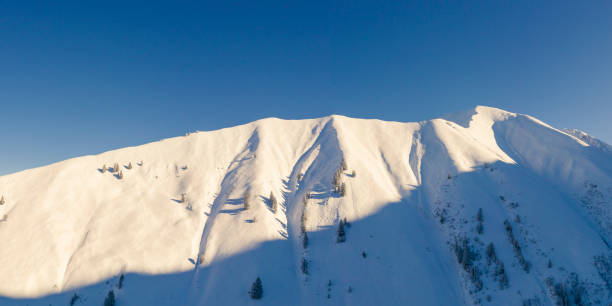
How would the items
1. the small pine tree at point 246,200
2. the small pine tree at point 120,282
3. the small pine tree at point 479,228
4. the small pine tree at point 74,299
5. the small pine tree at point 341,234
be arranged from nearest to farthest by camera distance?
1. the small pine tree at point 74,299
2. the small pine tree at point 120,282
3. the small pine tree at point 479,228
4. the small pine tree at point 341,234
5. the small pine tree at point 246,200

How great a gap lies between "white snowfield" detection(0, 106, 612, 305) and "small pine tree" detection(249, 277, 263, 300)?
883 millimetres

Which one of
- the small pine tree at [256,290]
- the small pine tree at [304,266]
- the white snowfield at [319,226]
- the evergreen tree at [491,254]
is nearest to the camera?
the small pine tree at [256,290]

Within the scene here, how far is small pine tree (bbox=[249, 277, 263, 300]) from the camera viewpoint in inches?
1549

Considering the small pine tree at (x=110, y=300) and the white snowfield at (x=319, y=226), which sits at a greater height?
the white snowfield at (x=319, y=226)

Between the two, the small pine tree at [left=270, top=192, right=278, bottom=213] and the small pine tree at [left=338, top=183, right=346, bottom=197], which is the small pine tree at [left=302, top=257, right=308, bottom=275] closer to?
the small pine tree at [left=270, top=192, right=278, bottom=213]

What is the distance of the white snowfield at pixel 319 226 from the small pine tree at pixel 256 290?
88cm

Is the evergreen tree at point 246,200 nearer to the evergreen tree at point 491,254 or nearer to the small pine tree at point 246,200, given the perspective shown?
the small pine tree at point 246,200

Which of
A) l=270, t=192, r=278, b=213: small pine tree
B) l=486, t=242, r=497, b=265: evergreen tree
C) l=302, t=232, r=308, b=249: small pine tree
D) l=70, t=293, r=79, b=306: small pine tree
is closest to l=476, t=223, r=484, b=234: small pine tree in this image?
l=486, t=242, r=497, b=265: evergreen tree

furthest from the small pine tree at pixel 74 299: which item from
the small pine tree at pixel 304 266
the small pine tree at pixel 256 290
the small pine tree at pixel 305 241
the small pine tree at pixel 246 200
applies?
the small pine tree at pixel 305 241

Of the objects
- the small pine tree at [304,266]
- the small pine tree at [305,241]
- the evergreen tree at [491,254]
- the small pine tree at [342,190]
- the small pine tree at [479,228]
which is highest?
the small pine tree at [342,190]

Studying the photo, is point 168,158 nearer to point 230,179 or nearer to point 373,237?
point 230,179

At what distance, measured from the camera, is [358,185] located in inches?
2393

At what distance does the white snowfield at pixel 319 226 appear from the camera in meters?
39.8

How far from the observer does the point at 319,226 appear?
51.7 metres
